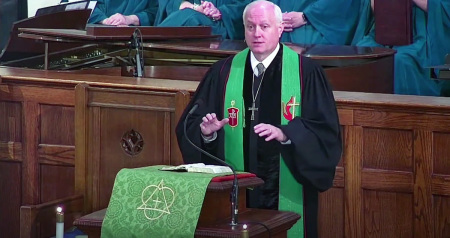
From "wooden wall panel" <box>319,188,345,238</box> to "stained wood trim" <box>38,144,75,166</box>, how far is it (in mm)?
1519

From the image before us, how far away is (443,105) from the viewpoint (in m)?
5.84

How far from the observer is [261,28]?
17.7ft

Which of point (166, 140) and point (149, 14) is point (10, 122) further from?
point (149, 14)

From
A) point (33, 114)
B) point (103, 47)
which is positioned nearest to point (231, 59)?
point (33, 114)

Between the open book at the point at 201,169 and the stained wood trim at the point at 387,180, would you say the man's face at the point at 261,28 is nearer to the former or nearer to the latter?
the open book at the point at 201,169

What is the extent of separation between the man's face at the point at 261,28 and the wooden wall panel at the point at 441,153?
3.44ft

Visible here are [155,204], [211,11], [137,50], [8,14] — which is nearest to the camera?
[155,204]

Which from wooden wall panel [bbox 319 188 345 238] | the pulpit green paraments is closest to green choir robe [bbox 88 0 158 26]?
wooden wall panel [bbox 319 188 345 238]

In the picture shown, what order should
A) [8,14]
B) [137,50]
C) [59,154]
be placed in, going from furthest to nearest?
[8,14]
[137,50]
[59,154]

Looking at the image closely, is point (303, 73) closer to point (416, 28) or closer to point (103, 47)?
A: point (103, 47)

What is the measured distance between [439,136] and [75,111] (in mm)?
1932

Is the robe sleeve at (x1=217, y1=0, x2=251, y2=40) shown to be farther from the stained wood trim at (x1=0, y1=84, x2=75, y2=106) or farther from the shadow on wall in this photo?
the stained wood trim at (x1=0, y1=84, x2=75, y2=106)

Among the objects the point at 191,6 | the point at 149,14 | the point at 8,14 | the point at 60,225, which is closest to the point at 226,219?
the point at 60,225

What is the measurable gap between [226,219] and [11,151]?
2.40 metres
